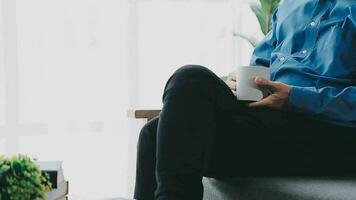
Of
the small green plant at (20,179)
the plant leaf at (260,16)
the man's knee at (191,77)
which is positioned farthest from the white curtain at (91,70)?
the small green plant at (20,179)

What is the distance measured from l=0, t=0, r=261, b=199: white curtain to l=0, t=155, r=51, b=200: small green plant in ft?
4.72

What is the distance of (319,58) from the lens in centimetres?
118

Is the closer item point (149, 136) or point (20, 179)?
point (20, 179)

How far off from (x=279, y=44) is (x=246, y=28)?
124 centimetres

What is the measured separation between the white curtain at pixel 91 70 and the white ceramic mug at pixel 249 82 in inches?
50.6

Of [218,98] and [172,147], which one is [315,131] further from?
[172,147]

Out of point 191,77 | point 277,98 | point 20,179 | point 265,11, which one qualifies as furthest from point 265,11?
point 20,179

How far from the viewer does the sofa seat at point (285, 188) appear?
2.81 ft

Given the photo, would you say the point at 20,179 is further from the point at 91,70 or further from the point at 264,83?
the point at 91,70

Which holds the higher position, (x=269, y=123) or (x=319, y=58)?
(x=319, y=58)

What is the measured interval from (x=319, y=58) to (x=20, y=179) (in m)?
0.87

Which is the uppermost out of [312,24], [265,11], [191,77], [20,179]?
[265,11]

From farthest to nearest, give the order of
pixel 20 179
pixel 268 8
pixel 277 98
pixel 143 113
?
pixel 268 8 → pixel 143 113 → pixel 277 98 → pixel 20 179

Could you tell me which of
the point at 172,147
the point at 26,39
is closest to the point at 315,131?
the point at 172,147
